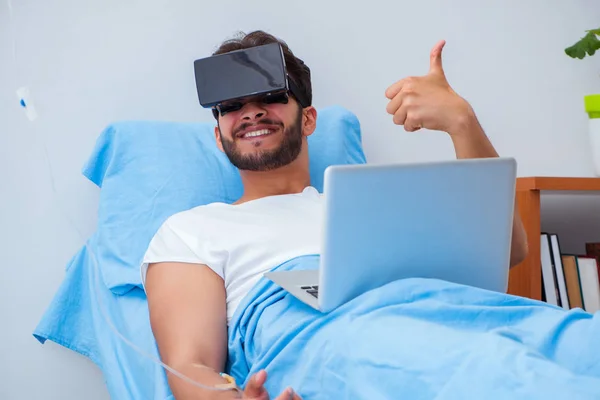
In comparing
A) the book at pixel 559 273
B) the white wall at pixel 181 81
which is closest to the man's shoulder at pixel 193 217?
the white wall at pixel 181 81

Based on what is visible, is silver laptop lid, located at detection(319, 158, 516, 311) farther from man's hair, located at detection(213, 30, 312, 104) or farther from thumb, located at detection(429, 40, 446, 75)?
man's hair, located at detection(213, 30, 312, 104)

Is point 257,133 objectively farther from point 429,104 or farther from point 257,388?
point 257,388

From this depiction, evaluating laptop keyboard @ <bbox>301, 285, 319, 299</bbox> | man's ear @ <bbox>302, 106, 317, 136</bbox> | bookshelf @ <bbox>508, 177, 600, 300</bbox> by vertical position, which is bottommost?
bookshelf @ <bbox>508, 177, 600, 300</bbox>

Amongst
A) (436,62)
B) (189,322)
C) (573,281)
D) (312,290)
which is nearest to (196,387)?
(189,322)

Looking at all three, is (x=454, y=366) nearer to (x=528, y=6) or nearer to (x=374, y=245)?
(x=374, y=245)

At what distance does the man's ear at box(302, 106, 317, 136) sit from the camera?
5.23 feet

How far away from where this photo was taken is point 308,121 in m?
1.61

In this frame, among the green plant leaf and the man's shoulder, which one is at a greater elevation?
the green plant leaf

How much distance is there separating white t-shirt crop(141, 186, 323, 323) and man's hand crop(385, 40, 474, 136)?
29 cm

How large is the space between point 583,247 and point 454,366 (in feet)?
5.21

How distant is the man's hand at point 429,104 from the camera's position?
3.94ft

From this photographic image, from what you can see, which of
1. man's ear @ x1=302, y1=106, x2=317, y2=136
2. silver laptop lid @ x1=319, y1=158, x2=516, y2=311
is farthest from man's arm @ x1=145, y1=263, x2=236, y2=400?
man's ear @ x1=302, y1=106, x2=317, y2=136

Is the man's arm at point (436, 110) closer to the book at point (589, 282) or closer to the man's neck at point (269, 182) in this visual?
the man's neck at point (269, 182)

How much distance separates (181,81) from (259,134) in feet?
1.44
